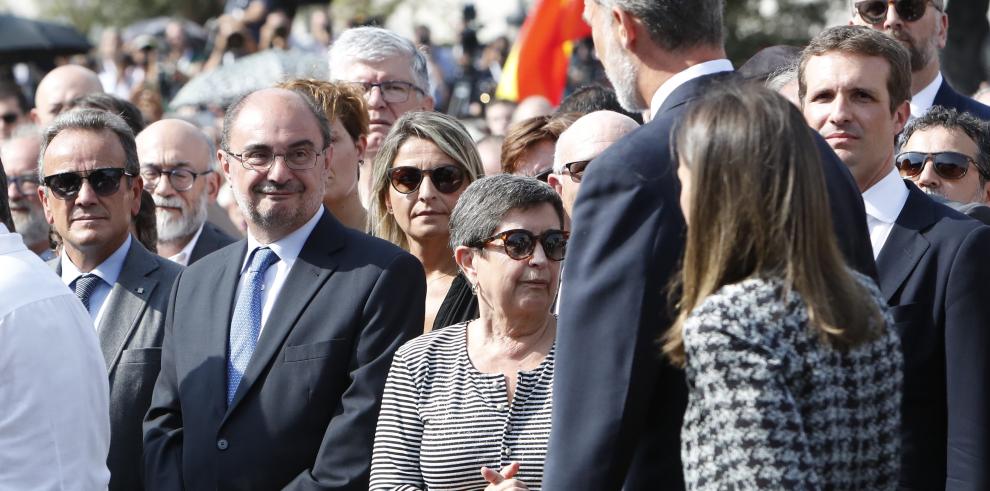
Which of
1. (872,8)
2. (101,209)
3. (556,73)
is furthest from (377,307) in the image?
(556,73)

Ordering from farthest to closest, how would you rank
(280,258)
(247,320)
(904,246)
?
1. (280,258)
2. (247,320)
3. (904,246)

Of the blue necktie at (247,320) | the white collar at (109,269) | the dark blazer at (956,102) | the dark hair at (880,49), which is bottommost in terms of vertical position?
the blue necktie at (247,320)

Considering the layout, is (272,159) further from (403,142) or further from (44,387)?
(44,387)

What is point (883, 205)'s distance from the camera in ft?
13.1

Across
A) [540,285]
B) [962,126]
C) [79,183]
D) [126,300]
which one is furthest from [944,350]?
[79,183]

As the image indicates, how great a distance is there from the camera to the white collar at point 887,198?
3.97m

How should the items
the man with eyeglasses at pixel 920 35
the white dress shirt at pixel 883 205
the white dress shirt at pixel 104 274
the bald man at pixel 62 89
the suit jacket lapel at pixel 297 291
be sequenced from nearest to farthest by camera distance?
1. the white dress shirt at pixel 883 205
2. the suit jacket lapel at pixel 297 291
3. the white dress shirt at pixel 104 274
4. the man with eyeglasses at pixel 920 35
5. the bald man at pixel 62 89

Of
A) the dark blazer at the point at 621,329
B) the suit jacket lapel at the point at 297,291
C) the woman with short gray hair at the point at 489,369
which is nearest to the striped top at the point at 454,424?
the woman with short gray hair at the point at 489,369

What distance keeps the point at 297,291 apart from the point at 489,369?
2.79ft

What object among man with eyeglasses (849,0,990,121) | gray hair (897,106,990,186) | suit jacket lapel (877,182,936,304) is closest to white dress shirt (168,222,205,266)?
man with eyeglasses (849,0,990,121)

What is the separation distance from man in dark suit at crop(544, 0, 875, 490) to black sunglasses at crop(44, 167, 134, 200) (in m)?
3.13

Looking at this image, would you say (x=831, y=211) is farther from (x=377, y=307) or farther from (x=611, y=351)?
(x=377, y=307)

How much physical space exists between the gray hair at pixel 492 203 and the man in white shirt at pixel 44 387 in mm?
1272

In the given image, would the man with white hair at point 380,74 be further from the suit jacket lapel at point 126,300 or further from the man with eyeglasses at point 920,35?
the man with eyeglasses at point 920,35
